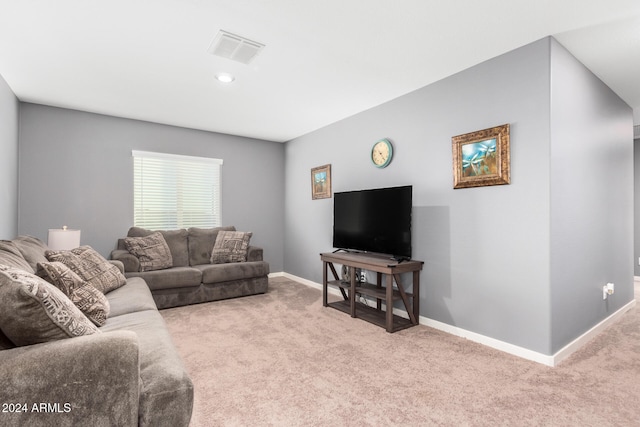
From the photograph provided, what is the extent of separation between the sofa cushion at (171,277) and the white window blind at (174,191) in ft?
3.46

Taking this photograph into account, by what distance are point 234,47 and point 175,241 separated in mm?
2971

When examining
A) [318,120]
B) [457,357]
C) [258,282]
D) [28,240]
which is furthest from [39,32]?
[457,357]

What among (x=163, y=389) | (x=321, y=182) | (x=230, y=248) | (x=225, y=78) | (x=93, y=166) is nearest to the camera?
(x=163, y=389)

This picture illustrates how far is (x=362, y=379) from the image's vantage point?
220 cm

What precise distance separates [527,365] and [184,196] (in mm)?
4652

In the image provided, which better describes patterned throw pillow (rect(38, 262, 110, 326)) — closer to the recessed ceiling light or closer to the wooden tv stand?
the recessed ceiling light

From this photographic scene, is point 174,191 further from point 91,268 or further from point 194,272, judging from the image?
point 91,268

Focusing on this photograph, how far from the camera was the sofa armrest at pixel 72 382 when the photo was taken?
3.52ft

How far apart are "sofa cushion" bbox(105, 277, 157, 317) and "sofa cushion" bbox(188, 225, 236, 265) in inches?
60.8

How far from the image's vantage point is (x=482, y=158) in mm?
2805

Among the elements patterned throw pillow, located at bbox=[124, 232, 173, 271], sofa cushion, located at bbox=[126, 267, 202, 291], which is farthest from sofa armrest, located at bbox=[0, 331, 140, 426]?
patterned throw pillow, located at bbox=[124, 232, 173, 271]

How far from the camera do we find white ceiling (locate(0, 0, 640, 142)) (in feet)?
6.93

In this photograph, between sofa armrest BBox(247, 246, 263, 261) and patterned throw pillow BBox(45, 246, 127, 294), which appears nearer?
patterned throw pillow BBox(45, 246, 127, 294)

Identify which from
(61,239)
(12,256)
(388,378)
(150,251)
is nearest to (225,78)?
(12,256)
